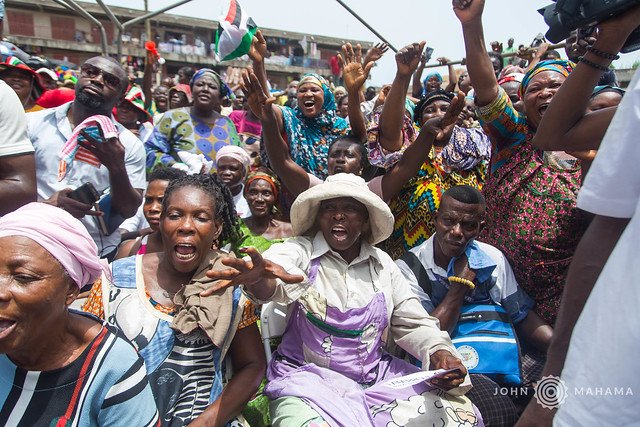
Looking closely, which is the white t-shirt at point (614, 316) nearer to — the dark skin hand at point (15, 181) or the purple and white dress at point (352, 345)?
the purple and white dress at point (352, 345)

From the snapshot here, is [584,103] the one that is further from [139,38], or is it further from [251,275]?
[139,38]

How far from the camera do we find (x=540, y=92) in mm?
2660

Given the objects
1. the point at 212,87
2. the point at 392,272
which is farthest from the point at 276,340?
the point at 212,87

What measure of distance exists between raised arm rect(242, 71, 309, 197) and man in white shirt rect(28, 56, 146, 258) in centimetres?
85

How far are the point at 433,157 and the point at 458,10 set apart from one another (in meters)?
1.22

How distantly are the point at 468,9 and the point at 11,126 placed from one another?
2.07 metres

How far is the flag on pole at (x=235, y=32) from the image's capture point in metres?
3.63

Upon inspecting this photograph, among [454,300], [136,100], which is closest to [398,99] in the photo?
[454,300]

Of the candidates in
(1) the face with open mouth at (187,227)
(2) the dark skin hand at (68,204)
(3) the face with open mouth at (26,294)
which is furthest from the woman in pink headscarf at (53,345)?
(2) the dark skin hand at (68,204)

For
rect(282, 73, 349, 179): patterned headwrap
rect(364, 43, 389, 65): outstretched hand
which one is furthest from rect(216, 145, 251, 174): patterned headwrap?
rect(364, 43, 389, 65): outstretched hand

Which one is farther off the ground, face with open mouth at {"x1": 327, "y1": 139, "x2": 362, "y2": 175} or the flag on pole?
the flag on pole

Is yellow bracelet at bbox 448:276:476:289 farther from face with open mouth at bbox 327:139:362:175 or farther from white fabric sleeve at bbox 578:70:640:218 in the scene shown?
white fabric sleeve at bbox 578:70:640:218

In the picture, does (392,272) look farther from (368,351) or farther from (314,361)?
(314,361)

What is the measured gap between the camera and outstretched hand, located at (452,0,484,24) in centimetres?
234
